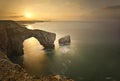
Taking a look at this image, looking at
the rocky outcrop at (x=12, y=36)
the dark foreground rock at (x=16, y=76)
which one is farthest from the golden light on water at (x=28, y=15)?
the dark foreground rock at (x=16, y=76)

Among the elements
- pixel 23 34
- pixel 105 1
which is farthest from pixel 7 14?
pixel 105 1

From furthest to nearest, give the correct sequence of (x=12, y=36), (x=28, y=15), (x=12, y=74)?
1. (x=12, y=36)
2. (x=28, y=15)
3. (x=12, y=74)

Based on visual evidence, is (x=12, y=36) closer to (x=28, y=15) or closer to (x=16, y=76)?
(x=28, y=15)

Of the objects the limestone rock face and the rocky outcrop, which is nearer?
the limestone rock face

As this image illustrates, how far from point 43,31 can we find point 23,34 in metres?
3.82

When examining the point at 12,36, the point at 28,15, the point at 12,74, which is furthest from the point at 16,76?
the point at 12,36

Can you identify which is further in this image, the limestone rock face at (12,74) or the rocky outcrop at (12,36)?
the rocky outcrop at (12,36)

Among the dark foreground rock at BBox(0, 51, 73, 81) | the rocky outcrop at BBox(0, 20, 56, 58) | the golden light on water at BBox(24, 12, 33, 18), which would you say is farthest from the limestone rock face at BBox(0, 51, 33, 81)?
the rocky outcrop at BBox(0, 20, 56, 58)

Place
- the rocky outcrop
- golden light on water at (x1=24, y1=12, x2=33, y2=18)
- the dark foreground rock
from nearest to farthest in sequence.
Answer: the dark foreground rock
golden light on water at (x1=24, y1=12, x2=33, y2=18)
the rocky outcrop

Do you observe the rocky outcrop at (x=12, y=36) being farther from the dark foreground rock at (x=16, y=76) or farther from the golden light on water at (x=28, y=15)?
the dark foreground rock at (x=16, y=76)

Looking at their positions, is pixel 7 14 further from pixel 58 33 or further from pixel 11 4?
pixel 58 33

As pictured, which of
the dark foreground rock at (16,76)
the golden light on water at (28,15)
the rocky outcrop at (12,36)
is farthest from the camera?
the rocky outcrop at (12,36)

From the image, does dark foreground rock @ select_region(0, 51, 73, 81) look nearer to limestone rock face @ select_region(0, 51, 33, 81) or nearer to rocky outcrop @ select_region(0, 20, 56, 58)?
limestone rock face @ select_region(0, 51, 33, 81)

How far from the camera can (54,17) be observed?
31359mm
